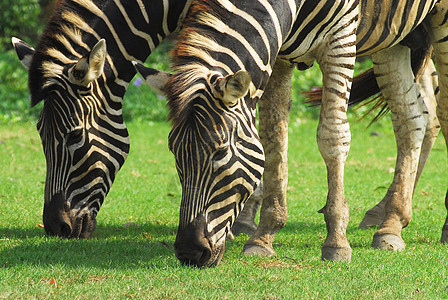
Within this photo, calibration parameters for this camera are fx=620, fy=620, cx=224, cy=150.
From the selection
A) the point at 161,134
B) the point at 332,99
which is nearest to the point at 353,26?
the point at 332,99

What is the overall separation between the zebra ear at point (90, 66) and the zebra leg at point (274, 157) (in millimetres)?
1417

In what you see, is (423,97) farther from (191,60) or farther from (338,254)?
(191,60)

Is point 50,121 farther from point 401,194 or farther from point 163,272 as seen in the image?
point 401,194

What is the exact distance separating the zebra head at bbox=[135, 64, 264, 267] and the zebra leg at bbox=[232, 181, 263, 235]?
1953 mm

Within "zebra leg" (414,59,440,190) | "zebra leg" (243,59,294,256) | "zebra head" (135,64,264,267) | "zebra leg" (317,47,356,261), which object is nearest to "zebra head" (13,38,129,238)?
"zebra head" (135,64,264,267)

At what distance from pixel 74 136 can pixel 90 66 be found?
596 mm

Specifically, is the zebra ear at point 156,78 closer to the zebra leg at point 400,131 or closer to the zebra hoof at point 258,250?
the zebra hoof at point 258,250

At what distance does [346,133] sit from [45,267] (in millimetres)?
2411

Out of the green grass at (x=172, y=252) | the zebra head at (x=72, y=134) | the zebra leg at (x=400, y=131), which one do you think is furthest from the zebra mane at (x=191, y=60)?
the zebra leg at (x=400, y=131)

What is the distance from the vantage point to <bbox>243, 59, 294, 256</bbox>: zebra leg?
4.96m

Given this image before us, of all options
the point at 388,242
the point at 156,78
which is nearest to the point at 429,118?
the point at 388,242

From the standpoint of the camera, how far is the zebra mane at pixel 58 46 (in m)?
5.02

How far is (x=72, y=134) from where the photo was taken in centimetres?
504

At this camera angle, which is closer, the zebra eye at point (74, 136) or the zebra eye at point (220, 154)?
the zebra eye at point (220, 154)
